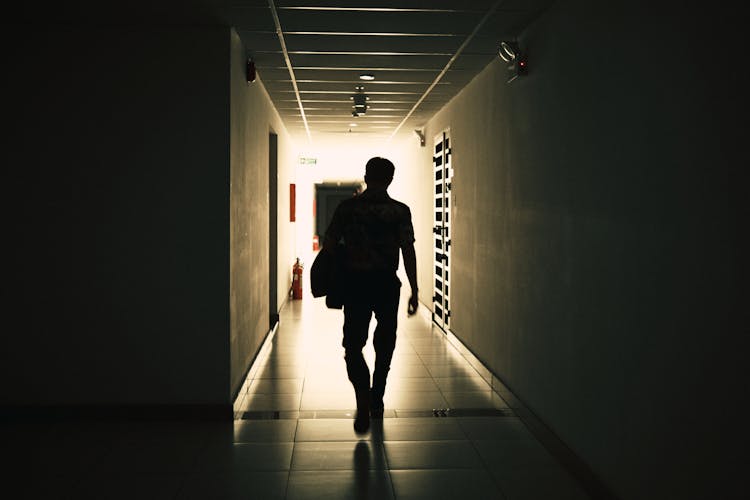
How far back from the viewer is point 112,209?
13.6 ft

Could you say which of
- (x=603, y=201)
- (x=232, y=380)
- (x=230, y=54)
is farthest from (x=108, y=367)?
(x=603, y=201)

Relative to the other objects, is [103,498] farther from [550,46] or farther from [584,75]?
[550,46]

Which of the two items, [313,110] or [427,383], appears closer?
[427,383]

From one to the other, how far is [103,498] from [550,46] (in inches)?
126

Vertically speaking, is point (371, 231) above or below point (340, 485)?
above

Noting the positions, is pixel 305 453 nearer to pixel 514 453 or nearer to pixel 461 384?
pixel 514 453

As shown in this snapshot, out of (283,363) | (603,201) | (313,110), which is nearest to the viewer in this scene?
(603,201)

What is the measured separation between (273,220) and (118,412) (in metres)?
3.99

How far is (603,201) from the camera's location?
2941 mm

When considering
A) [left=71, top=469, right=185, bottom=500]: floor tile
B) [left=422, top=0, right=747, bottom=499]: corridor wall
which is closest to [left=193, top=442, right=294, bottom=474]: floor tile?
[left=71, top=469, right=185, bottom=500]: floor tile

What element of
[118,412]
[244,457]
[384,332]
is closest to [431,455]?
[384,332]

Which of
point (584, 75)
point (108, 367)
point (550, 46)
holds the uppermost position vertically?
point (550, 46)

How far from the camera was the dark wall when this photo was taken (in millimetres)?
4086

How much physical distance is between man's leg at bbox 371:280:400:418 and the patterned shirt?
15 cm
